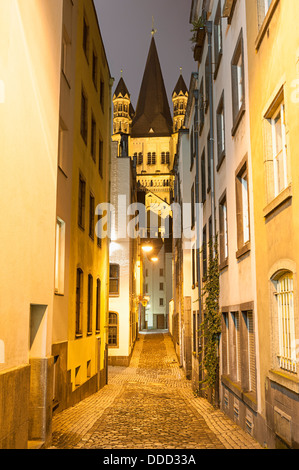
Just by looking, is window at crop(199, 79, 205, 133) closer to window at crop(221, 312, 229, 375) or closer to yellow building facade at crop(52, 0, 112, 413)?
yellow building facade at crop(52, 0, 112, 413)

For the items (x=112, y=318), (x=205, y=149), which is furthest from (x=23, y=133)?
(x=112, y=318)

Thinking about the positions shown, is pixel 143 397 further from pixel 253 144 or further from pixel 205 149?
pixel 253 144

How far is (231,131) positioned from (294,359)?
249 inches

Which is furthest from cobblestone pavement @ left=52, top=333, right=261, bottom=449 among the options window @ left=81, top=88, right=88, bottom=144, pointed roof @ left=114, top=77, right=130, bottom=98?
pointed roof @ left=114, top=77, right=130, bottom=98

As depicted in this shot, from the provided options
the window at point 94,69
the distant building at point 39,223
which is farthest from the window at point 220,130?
the window at point 94,69

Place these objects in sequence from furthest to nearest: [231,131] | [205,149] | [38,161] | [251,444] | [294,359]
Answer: [205,149] < [231,131] < [251,444] < [38,161] < [294,359]

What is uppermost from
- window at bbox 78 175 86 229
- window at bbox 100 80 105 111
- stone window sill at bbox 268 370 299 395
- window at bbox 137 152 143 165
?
window at bbox 137 152 143 165

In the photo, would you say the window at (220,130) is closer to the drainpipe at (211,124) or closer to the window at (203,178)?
the drainpipe at (211,124)

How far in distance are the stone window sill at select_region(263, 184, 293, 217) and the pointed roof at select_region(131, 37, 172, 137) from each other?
96778mm

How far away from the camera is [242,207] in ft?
37.1

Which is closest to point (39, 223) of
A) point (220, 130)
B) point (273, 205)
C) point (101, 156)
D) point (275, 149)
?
point (273, 205)

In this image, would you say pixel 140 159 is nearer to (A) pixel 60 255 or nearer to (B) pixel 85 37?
(B) pixel 85 37

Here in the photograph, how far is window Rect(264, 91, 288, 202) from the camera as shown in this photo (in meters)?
8.00

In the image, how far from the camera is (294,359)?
23.8 ft
